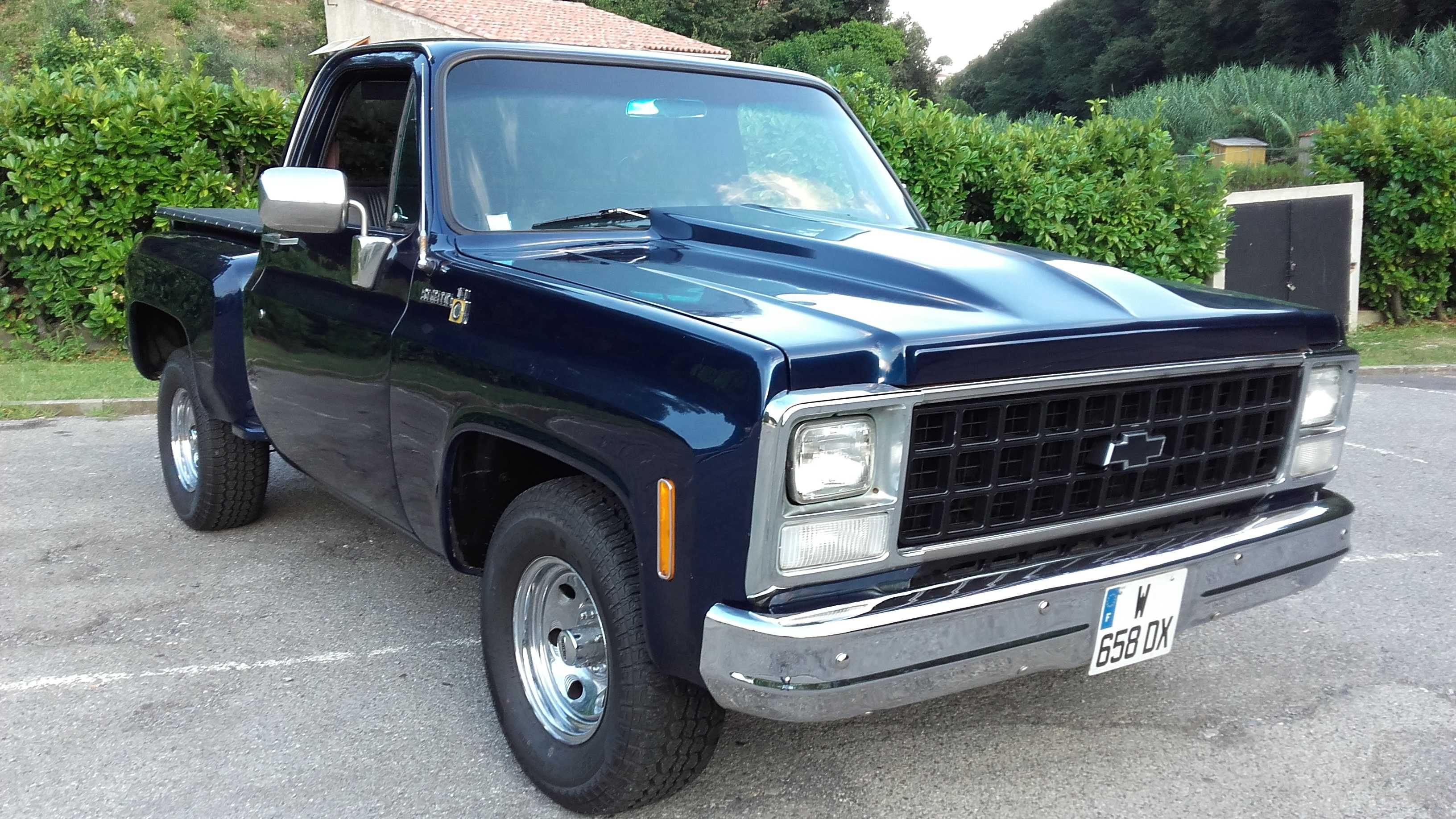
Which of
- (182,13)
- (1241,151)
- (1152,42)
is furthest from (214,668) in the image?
(1152,42)

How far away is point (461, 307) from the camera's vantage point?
304cm

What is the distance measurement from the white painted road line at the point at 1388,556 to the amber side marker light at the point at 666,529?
367 cm

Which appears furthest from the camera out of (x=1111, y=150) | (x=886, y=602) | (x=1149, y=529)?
(x=1111, y=150)

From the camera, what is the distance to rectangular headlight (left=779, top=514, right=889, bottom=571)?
7.47ft

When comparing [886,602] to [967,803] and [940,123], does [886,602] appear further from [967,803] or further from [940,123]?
[940,123]

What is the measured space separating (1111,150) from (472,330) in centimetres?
815

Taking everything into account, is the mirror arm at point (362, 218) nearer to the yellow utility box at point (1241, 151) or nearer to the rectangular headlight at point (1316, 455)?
the rectangular headlight at point (1316, 455)

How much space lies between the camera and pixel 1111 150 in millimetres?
9875

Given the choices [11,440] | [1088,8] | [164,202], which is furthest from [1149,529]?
[1088,8]

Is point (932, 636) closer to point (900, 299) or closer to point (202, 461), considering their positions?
point (900, 299)

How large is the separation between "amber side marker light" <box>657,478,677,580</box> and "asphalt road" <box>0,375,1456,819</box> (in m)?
0.84

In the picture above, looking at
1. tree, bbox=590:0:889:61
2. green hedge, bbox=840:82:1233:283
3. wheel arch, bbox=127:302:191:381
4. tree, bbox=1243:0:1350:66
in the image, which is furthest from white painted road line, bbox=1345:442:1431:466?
tree, bbox=590:0:889:61

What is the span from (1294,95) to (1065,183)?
11017mm

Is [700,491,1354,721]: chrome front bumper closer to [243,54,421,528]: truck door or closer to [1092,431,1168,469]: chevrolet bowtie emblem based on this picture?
[1092,431,1168,469]: chevrolet bowtie emblem
